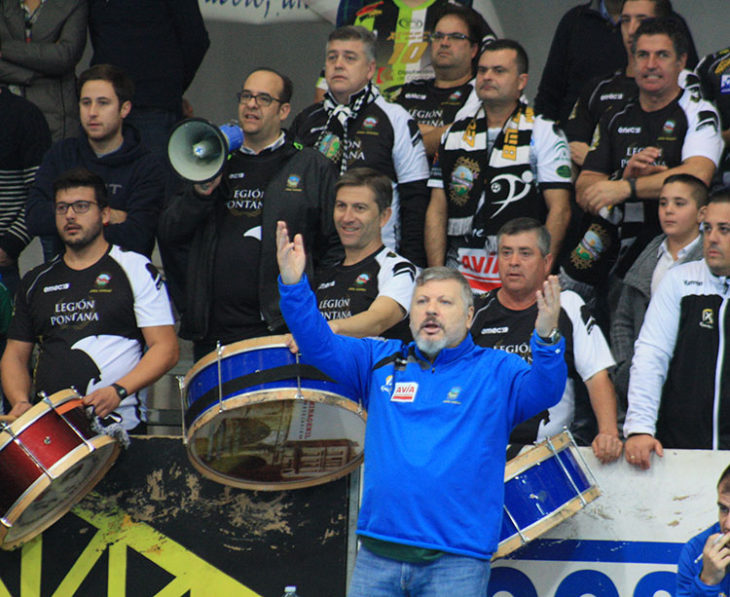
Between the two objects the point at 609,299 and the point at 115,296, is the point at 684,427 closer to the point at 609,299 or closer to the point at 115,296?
the point at 609,299

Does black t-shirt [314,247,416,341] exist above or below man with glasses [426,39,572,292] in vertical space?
below

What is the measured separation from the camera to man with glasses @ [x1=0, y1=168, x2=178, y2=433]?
19.0 ft

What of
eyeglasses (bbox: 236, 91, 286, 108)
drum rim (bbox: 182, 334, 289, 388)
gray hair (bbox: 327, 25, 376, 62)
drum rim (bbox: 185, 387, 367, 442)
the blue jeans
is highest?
gray hair (bbox: 327, 25, 376, 62)

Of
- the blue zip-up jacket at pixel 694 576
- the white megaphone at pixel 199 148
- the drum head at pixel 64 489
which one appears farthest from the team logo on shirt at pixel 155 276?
the blue zip-up jacket at pixel 694 576

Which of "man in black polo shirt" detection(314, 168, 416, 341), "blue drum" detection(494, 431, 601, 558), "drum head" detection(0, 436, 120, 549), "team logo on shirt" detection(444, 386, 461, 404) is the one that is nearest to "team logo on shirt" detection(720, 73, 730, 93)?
"man in black polo shirt" detection(314, 168, 416, 341)

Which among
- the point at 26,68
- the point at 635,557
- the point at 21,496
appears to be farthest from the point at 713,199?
the point at 26,68

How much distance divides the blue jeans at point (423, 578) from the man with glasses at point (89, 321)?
1.84 m

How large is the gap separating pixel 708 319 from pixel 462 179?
71.7 inches

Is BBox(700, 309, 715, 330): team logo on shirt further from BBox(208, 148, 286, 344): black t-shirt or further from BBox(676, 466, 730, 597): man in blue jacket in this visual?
BBox(208, 148, 286, 344): black t-shirt

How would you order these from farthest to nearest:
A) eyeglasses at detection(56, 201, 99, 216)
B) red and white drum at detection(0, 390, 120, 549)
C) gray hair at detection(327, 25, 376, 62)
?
gray hair at detection(327, 25, 376, 62)
eyeglasses at detection(56, 201, 99, 216)
red and white drum at detection(0, 390, 120, 549)

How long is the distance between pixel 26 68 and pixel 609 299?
4221mm

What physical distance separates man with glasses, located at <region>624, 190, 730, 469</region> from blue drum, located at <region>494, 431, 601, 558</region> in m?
0.42

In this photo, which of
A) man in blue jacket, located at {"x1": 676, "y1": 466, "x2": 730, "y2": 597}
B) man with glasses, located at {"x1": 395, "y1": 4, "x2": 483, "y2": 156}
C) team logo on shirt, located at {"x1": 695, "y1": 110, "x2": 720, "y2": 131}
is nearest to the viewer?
man in blue jacket, located at {"x1": 676, "y1": 466, "x2": 730, "y2": 597}

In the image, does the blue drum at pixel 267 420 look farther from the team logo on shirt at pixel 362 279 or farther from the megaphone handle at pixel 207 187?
the megaphone handle at pixel 207 187
